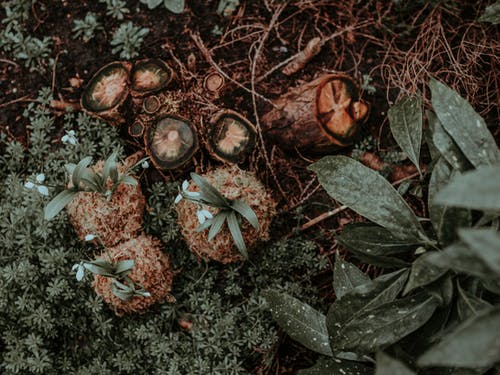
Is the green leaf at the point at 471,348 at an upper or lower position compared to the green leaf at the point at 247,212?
upper

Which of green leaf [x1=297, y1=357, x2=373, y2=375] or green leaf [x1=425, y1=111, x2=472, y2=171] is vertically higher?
green leaf [x1=425, y1=111, x2=472, y2=171]

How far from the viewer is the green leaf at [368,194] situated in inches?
65.7

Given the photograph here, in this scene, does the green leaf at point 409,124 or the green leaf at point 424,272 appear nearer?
the green leaf at point 424,272

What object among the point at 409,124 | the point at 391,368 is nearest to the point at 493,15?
the point at 409,124

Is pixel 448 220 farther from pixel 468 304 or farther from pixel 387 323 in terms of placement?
pixel 387 323

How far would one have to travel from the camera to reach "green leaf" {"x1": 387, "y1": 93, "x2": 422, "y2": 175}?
6.19 feet

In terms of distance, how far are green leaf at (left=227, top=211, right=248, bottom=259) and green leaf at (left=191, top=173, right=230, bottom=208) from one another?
7 centimetres

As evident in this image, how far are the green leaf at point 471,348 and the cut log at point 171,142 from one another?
1.44 meters

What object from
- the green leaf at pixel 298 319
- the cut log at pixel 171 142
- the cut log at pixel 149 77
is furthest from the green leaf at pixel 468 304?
the cut log at pixel 149 77

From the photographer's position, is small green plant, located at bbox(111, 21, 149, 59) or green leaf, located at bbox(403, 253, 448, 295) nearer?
green leaf, located at bbox(403, 253, 448, 295)

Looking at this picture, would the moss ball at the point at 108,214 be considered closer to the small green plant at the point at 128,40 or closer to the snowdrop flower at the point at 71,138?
the snowdrop flower at the point at 71,138

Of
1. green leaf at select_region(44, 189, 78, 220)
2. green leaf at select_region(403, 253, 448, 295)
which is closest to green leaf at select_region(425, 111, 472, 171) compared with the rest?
green leaf at select_region(403, 253, 448, 295)

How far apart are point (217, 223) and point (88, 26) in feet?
4.30

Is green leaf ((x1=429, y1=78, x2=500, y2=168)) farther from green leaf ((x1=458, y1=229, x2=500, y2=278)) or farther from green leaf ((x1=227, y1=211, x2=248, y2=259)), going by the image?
green leaf ((x1=227, y1=211, x2=248, y2=259))
